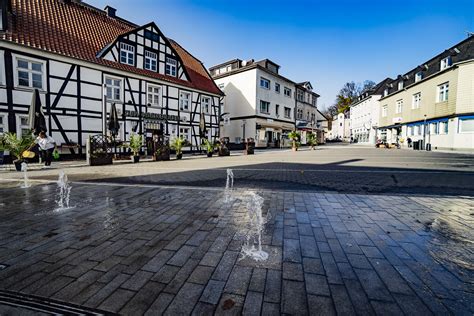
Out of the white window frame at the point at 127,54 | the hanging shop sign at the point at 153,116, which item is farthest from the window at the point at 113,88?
the white window frame at the point at 127,54

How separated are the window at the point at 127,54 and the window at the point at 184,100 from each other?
480 centimetres

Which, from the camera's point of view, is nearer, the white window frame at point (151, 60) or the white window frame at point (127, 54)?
the white window frame at point (127, 54)

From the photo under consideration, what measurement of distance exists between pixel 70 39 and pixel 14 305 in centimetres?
1864

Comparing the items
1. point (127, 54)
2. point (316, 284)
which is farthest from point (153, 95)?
point (316, 284)

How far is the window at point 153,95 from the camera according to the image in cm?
1878

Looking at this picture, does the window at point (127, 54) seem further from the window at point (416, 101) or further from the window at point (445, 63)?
the window at point (416, 101)

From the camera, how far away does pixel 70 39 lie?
15.1 meters

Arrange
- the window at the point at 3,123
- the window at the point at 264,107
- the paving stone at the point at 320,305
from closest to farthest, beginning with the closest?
the paving stone at the point at 320,305 → the window at the point at 3,123 → the window at the point at 264,107

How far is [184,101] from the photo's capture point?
70.7 feet

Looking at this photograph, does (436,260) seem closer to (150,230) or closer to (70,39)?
(150,230)


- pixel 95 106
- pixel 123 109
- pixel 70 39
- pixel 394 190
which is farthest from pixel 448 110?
pixel 70 39

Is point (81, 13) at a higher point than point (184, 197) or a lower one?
higher

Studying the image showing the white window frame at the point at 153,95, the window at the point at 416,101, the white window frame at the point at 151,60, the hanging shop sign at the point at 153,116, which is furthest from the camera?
the window at the point at 416,101

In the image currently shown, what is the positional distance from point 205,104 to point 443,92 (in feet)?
86.2
